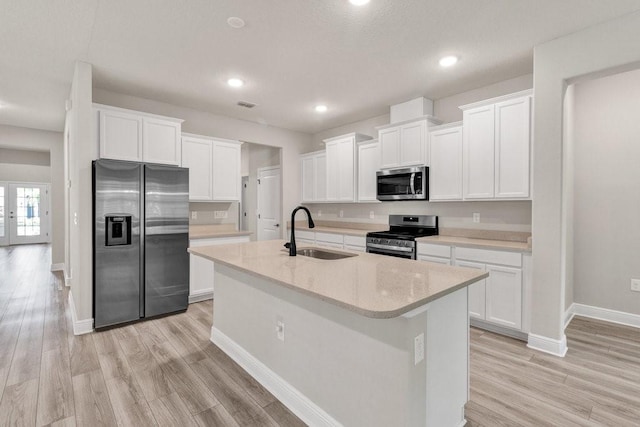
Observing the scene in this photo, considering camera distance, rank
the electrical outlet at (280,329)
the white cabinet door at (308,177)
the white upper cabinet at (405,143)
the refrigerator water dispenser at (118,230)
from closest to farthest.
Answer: the electrical outlet at (280,329)
the refrigerator water dispenser at (118,230)
the white upper cabinet at (405,143)
the white cabinet door at (308,177)

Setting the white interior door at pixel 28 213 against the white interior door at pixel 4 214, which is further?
the white interior door at pixel 28 213

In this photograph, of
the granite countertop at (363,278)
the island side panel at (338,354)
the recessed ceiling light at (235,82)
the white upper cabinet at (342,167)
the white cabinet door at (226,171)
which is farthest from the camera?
the white upper cabinet at (342,167)

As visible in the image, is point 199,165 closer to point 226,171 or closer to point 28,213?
point 226,171

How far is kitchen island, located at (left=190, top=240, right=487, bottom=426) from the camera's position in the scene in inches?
55.7

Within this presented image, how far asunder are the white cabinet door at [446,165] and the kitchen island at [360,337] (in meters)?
1.91

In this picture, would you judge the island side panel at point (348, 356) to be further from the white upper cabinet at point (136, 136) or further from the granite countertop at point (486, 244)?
the white upper cabinet at point (136, 136)

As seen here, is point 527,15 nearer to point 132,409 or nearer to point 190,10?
point 190,10

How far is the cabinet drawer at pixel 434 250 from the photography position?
3475 mm

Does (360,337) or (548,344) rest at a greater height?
(360,337)

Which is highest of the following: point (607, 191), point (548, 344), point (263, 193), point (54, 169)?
point (54, 169)

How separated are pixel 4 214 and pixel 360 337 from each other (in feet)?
40.3

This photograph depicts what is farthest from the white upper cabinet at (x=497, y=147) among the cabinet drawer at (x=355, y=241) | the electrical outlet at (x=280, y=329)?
the electrical outlet at (x=280, y=329)

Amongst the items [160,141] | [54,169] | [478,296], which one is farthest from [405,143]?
[54,169]

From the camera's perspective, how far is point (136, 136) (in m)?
3.68
